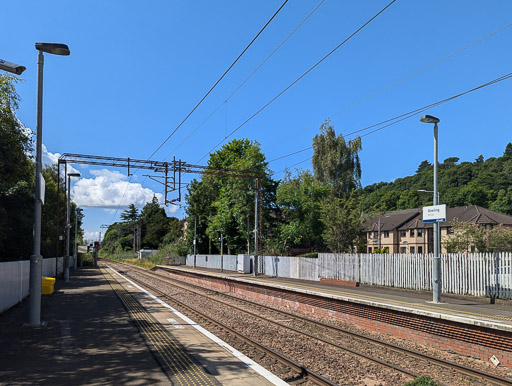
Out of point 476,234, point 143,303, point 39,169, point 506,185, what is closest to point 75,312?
point 143,303

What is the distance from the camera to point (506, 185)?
89.0 metres

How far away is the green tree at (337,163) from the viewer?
158 feet

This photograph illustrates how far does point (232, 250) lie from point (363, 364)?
159 feet

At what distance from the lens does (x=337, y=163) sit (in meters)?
48.2

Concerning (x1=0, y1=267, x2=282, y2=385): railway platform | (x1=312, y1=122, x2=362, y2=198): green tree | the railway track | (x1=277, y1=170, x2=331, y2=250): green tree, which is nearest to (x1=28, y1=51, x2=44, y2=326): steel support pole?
(x1=0, y1=267, x2=282, y2=385): railway platform

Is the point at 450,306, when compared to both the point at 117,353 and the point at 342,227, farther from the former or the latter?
the point at 342,227

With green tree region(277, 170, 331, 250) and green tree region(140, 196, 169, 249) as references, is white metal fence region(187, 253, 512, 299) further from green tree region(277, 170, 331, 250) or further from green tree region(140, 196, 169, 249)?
green tree region(140, 196, 169, 249)

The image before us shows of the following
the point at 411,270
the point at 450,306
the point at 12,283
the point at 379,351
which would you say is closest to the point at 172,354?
the point at 379,351

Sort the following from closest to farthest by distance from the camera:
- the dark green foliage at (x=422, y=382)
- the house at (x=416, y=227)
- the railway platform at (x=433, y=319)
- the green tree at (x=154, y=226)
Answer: the dark green foliage at (x=422, y=382), the railway platform at (x=433, y=319), the house at (x=416, y=227), the green tree at (x=154, y=226)

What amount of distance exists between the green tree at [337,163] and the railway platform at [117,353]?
36374mm

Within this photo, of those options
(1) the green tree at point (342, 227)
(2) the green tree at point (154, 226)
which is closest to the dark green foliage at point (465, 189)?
(1) the green tree at point (342, 227)

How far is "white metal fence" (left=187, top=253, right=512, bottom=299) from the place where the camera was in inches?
664

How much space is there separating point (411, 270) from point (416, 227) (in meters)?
44.5

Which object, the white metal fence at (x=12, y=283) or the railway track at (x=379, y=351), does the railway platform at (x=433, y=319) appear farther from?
the white metal fence at (x=12, y=283)
